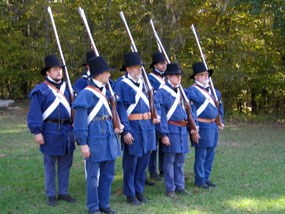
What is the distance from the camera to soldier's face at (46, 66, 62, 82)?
272 inches

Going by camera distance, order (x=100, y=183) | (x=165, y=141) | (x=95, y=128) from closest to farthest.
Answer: (x=95, y=128) → (x=100, y=183) → (x=165, y=141)

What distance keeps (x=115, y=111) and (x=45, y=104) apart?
107 cm

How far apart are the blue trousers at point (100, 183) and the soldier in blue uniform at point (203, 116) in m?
1.99

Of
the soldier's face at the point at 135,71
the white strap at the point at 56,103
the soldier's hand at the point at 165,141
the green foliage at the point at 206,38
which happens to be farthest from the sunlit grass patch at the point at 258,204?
the green foliage at the point at 206,38

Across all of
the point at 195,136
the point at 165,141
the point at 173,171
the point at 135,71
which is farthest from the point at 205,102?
the point at 135,71

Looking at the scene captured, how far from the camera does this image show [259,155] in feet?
37.0

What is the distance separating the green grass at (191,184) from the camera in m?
6.87

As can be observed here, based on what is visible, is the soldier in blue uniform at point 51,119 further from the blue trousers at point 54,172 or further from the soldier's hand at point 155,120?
the soldier's hand at point 155,120

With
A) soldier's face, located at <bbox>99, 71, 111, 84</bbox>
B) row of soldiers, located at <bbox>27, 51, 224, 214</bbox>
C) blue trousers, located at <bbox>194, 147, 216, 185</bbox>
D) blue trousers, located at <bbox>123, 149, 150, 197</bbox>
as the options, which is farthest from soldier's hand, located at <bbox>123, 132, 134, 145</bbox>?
blue trousers, located at <bbox>194, 147, 216, 185</bbox>

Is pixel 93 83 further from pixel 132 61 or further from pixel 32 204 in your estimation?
pixel 32 204

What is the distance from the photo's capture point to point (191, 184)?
8305 mm

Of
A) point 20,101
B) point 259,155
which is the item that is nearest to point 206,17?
point 259,155

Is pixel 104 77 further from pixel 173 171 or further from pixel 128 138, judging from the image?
pixel 173 171

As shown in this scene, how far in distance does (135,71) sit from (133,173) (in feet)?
4.83
